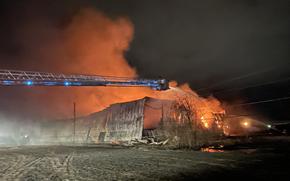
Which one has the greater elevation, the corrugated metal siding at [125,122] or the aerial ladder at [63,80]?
the aerial ladder at [63,80]

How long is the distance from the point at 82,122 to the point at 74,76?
9.39 meters

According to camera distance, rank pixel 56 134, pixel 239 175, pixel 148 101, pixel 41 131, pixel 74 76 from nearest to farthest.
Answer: pixel 239 175, pixel 148 101, pixel 74 76, pixel 56 134, pixel 41 131

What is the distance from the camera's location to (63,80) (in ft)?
130

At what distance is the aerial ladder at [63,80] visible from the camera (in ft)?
120

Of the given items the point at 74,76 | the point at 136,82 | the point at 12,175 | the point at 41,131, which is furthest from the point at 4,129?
the point at 12,175

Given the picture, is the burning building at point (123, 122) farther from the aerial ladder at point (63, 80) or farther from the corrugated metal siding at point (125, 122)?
the aerial ladder at point (63, 80)

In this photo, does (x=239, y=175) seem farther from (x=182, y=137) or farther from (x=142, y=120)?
(x=142, y=120)

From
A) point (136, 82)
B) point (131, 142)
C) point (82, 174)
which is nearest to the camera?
point (82, 174)

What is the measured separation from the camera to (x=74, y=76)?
40625 mm

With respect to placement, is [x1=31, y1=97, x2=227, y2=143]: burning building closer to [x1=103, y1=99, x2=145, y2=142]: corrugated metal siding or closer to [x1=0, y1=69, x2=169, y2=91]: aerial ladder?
[x1=103, y1=99, x2=145, y2=142]: corrugated metal siding

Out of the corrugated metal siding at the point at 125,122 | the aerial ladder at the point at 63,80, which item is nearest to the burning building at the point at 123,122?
the corrugated metal siding at the point at 125,122

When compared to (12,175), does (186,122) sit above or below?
above

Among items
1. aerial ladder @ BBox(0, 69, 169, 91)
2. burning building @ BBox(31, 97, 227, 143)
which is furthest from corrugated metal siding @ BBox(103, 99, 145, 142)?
aerial ladder @ BBox(0, 69, 169, 91)

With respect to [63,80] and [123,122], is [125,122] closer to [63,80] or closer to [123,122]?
[123,122]
